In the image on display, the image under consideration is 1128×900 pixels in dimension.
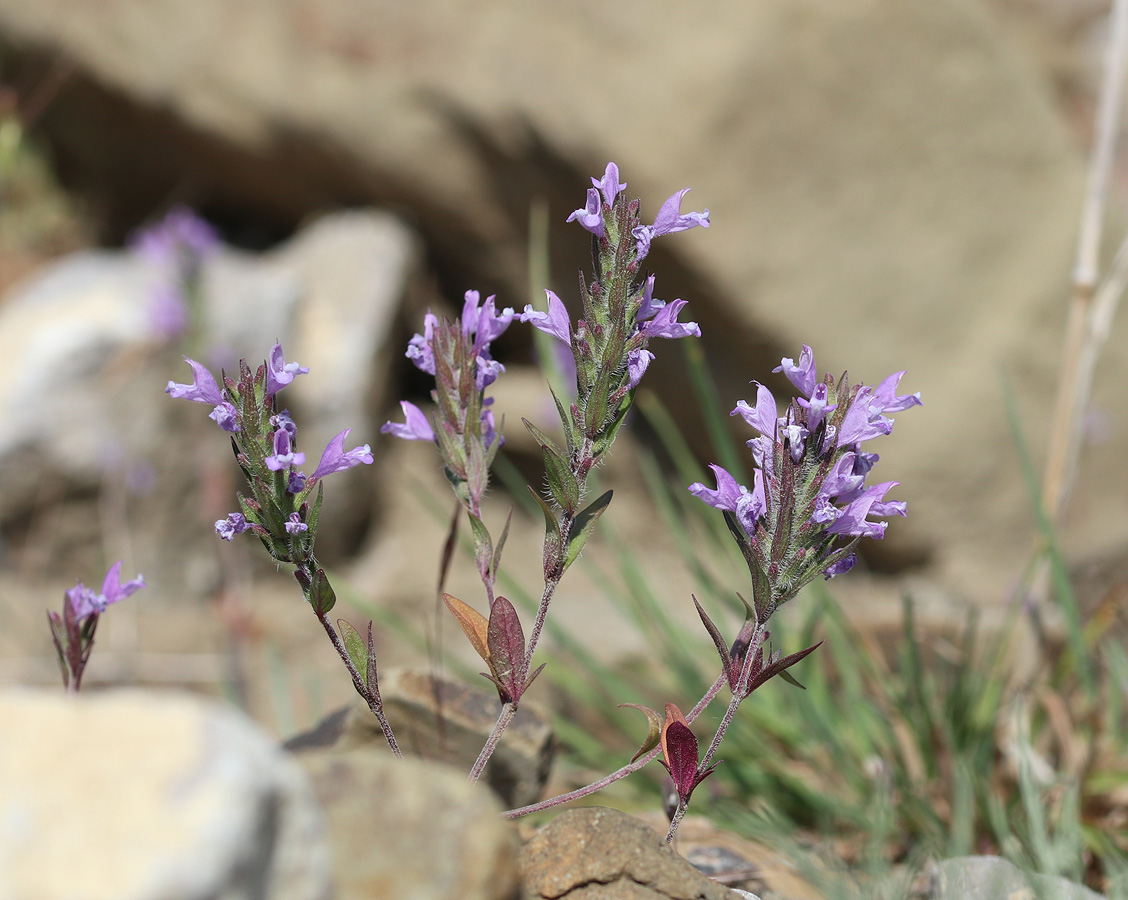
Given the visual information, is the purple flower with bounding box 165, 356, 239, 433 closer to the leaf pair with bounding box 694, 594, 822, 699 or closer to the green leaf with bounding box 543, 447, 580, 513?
the green leaf with bounding box 543, 447, 580, 513

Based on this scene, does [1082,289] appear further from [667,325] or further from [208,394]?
[208,394]

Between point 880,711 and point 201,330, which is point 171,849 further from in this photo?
point 201,330

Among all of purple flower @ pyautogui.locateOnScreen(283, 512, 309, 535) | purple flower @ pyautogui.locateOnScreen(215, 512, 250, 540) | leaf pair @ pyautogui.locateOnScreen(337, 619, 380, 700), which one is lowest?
leaf pair @ pyautogui.locateOnScreen(337, 619, 380, 700)

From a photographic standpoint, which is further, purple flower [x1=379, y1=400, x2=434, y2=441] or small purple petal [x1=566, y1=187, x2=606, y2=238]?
purple flower [x1=379, y1=400, x2=434, y2=441]

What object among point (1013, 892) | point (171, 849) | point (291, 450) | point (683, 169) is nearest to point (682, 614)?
point (683, 169)

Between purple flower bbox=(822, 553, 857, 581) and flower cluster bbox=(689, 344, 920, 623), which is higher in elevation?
flower cluster bbox=(689, 344, 920, 623)

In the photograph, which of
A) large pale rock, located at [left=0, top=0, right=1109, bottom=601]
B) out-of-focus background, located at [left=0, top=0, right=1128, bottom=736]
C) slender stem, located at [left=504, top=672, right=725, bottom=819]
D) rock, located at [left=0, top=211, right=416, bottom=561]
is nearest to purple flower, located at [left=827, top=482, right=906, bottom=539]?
slender stem, located at [left=504, top=672, right=725, bottom=819]

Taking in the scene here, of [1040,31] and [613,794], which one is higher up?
[1040,31]
